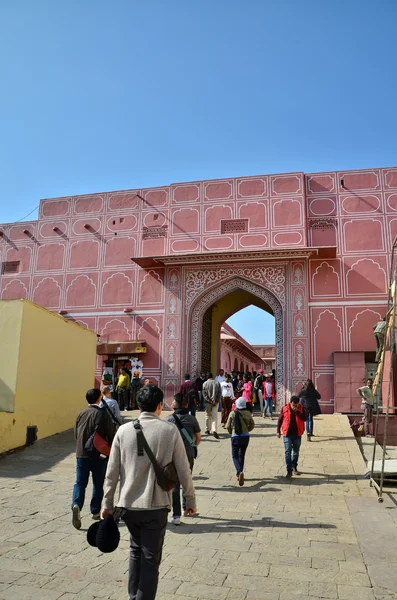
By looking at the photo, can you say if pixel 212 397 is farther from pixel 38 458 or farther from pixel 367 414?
pixel 367 414

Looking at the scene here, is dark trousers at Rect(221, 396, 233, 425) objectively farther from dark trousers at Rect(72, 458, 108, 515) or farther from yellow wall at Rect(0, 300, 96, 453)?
dark trousers at Rect(72, 458, 108, 515)

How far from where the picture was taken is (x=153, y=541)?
7.92 feet

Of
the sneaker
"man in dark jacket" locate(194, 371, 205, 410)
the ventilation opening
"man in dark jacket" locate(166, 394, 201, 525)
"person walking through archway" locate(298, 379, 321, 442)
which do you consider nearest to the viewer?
the sneaker

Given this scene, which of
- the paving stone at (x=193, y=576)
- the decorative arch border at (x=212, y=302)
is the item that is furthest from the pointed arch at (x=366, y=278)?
the paving stone at (x=193, y=576)

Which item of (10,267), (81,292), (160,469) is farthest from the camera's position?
(10,267)

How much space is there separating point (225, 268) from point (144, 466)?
42.4 feet

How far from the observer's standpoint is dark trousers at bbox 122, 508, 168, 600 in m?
2.37

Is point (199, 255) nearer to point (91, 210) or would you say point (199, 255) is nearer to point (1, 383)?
point (91, 210)

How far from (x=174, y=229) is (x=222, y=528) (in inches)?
485

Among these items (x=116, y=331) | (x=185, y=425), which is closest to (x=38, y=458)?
(x=185, y=425)

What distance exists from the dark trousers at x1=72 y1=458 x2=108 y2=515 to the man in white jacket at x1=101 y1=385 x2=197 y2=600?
85.9 inches

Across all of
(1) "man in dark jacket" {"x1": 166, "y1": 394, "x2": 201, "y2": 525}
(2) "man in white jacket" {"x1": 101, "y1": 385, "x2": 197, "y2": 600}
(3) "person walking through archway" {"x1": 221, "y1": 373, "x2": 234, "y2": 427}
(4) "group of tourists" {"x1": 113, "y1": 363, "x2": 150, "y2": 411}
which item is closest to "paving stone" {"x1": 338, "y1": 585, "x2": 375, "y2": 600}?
(2) "man in white jacket" {"x1": 101, "y1": 385, "x2": 197, "y2": 600}

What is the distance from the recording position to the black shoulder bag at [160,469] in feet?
8.23

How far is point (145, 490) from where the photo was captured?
2.50 m
